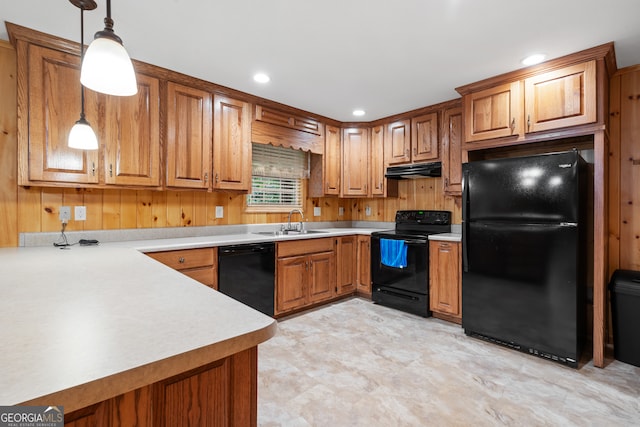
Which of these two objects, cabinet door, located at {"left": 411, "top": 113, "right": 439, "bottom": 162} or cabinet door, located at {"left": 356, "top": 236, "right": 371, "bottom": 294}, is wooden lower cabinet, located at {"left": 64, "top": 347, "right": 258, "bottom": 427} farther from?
cabinet door, located at {"left": 411, "top": 113, "right": 439, "bottom": 162}

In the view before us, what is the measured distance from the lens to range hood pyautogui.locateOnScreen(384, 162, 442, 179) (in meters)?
3.49

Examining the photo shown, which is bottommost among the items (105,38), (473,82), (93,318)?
(93,318)

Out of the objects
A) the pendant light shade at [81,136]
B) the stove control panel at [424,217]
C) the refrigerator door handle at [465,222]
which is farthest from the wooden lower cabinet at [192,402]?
the stove control panel at [424,217]

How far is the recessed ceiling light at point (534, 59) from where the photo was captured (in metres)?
2.37

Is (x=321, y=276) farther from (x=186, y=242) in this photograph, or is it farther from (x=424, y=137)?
(x=424, y=137)

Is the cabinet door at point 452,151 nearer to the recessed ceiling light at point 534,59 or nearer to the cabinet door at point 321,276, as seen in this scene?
the recessed ceiling light at point 534,59

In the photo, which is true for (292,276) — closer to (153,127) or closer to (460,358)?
(460,358)

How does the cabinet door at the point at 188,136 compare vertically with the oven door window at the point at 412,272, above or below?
above

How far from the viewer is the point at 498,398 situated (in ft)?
6.24

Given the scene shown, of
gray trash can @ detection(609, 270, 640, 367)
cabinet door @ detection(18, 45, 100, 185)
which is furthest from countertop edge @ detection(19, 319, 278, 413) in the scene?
gray trash can @ detection(609, 270, 640, 367)

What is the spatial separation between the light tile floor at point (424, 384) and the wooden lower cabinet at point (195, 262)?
76 cm

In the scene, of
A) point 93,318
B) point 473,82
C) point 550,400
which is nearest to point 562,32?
point 473,82

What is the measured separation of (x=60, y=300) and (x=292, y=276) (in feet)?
7.94

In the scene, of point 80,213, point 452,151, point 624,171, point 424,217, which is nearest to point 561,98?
point 624,171
